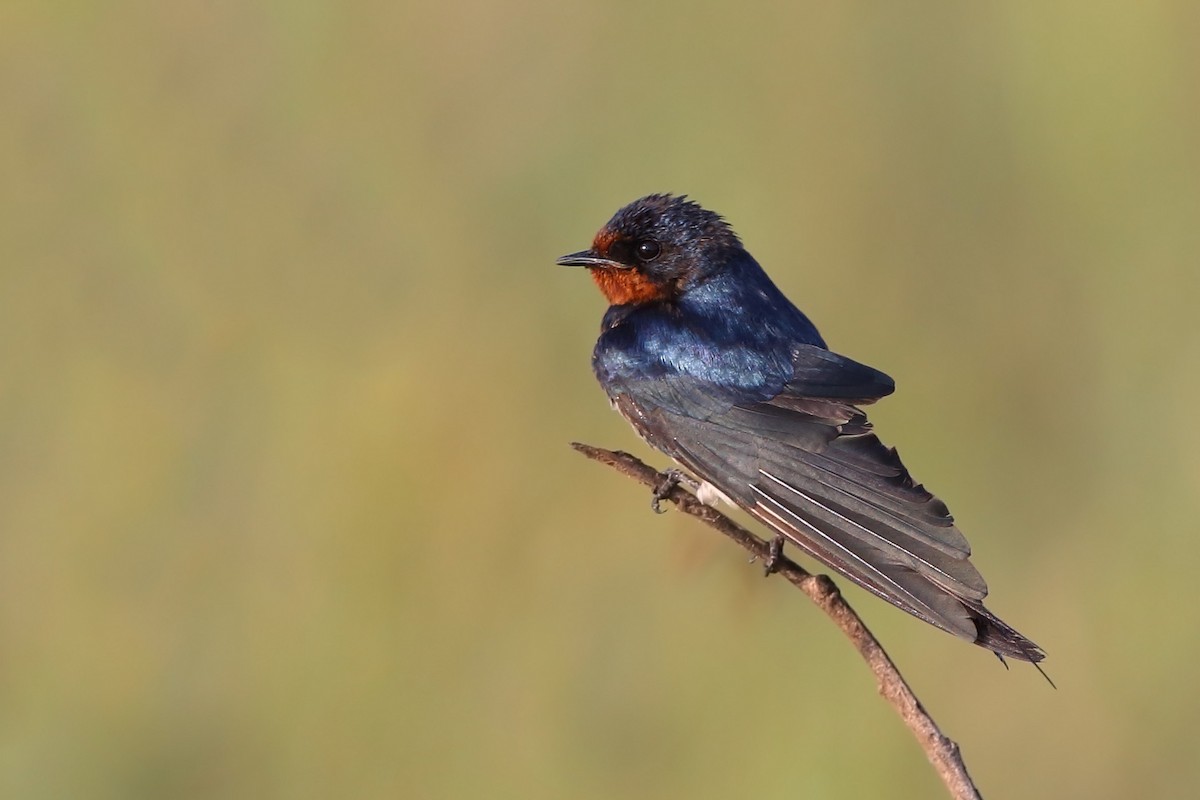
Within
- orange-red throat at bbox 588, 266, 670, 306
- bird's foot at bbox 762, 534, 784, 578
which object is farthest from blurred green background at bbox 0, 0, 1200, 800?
orange-red throat at bbox 588, 266, 670, 306

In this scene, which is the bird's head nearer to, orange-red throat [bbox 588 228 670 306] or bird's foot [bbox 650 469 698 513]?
orange-red throat [bbox 588 228 670 306]

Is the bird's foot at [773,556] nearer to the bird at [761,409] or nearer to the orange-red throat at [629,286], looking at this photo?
the bird at [761,409]

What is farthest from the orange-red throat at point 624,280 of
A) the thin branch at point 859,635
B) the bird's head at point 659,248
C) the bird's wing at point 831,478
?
the thin branch at point 859,635

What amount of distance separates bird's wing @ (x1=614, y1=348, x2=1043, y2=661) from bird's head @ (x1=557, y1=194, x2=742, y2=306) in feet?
0.82

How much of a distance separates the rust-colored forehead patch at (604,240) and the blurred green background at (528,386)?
282mm

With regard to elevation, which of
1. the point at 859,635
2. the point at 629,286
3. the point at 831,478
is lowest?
the point at 859,635

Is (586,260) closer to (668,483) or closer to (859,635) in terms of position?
(668,483)

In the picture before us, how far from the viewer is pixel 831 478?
1.64 m

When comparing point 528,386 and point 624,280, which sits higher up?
point 624,280

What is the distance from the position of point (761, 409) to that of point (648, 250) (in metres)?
0.41

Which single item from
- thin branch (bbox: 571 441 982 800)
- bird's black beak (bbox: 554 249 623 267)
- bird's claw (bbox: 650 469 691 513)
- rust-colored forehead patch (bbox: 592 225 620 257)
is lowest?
thin branch (bbox: 571 441 982 800)

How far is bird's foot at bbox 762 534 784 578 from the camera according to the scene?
159 cm

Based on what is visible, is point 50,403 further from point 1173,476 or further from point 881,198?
point 1173,476

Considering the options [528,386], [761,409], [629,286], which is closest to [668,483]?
[761,409]
